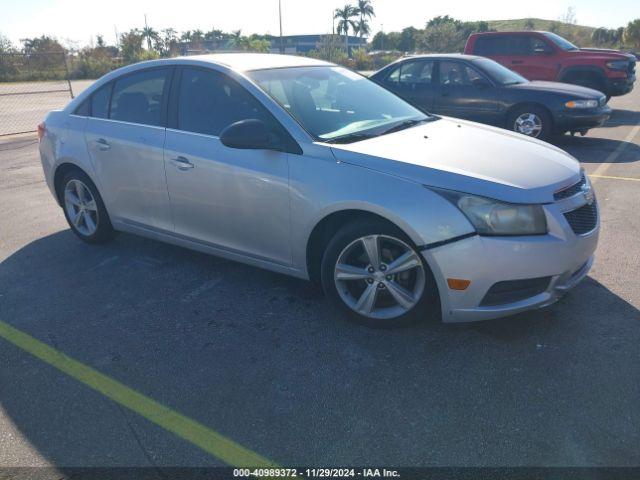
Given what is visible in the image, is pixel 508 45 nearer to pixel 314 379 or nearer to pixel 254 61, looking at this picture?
pixel 254 61

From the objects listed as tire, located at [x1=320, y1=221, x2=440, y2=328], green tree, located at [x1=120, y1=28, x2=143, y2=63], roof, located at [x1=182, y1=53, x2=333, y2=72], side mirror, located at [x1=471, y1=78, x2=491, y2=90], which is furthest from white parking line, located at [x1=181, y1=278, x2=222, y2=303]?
green tree, located at [x1=120, y1=28, x2=143, y2=63]

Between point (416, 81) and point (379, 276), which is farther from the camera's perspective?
point (416, 81)

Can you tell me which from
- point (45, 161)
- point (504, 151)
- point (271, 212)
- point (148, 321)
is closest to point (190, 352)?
point (148, 321)

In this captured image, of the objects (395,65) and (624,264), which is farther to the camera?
(395,65)

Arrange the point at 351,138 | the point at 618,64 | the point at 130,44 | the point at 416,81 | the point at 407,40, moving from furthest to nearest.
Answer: the point at 407,40 → the point at 130,44 → the point at 618,64 → the point at 416,81 → the point at 351,138

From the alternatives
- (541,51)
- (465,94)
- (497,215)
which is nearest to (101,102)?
(497,215)

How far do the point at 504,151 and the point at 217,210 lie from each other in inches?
78.9

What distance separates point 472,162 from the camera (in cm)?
311

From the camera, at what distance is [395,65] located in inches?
392

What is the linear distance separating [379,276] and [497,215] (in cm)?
80

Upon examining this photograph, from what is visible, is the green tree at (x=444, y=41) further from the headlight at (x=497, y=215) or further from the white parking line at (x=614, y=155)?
the headlight at (x=497, y=215)

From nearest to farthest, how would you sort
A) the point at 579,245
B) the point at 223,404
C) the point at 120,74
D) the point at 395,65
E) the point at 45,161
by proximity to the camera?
1. the point at 223,404
2. the point at 579,245
3. the point at 120,74
4. the point at 45,161
5. the point at 395,65

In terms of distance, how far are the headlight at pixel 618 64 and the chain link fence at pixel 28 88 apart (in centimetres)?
1332

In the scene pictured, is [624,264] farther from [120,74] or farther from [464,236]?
[120,74]
